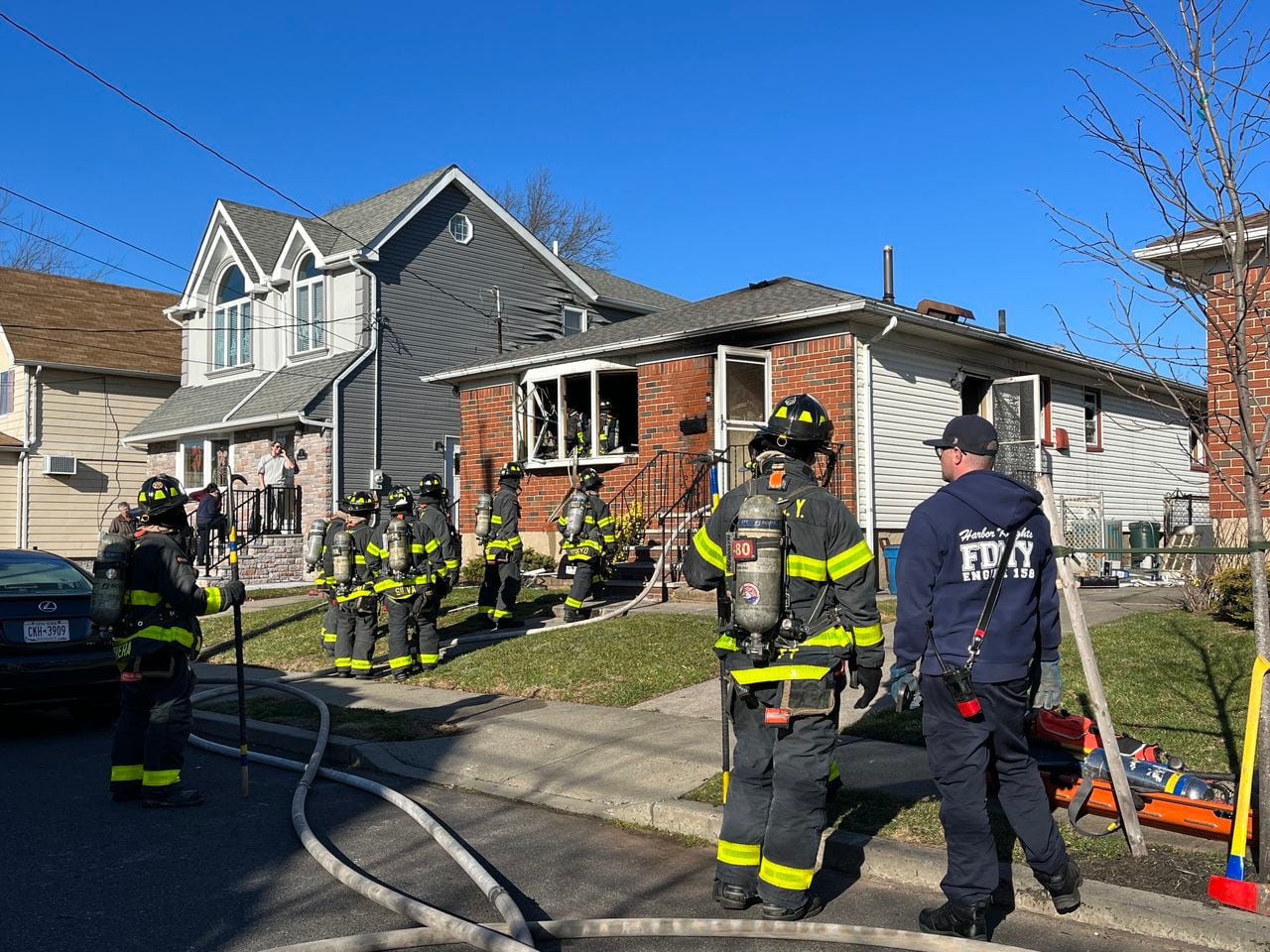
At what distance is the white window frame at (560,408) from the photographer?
17.1m

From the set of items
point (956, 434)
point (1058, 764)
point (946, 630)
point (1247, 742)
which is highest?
point (956, 434)

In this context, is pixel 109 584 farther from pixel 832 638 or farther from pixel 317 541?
pixel 317 541

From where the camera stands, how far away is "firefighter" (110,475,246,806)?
6.34 m

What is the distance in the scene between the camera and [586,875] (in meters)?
5.09

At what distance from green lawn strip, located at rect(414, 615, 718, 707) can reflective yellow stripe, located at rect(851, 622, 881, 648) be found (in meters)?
4.32

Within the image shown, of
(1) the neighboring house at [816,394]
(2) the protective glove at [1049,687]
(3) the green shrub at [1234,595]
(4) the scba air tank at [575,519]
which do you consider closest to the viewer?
(2) the protective glove at [1049,687]

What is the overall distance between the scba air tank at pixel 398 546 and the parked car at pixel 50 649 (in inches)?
103

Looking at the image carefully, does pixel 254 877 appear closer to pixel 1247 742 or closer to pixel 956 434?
pixel 956 434

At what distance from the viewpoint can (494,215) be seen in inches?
1005

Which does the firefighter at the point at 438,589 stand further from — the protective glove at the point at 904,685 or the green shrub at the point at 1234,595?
the green shrub at the point at 1234,595

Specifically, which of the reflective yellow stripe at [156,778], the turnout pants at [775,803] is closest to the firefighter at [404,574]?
the reflective yellow stripe at [156,778]

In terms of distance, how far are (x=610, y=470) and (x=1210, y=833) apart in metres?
12.9

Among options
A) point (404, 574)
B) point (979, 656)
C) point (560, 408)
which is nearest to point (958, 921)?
point (979, 656)

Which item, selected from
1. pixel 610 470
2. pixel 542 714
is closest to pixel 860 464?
pixel 610 470
